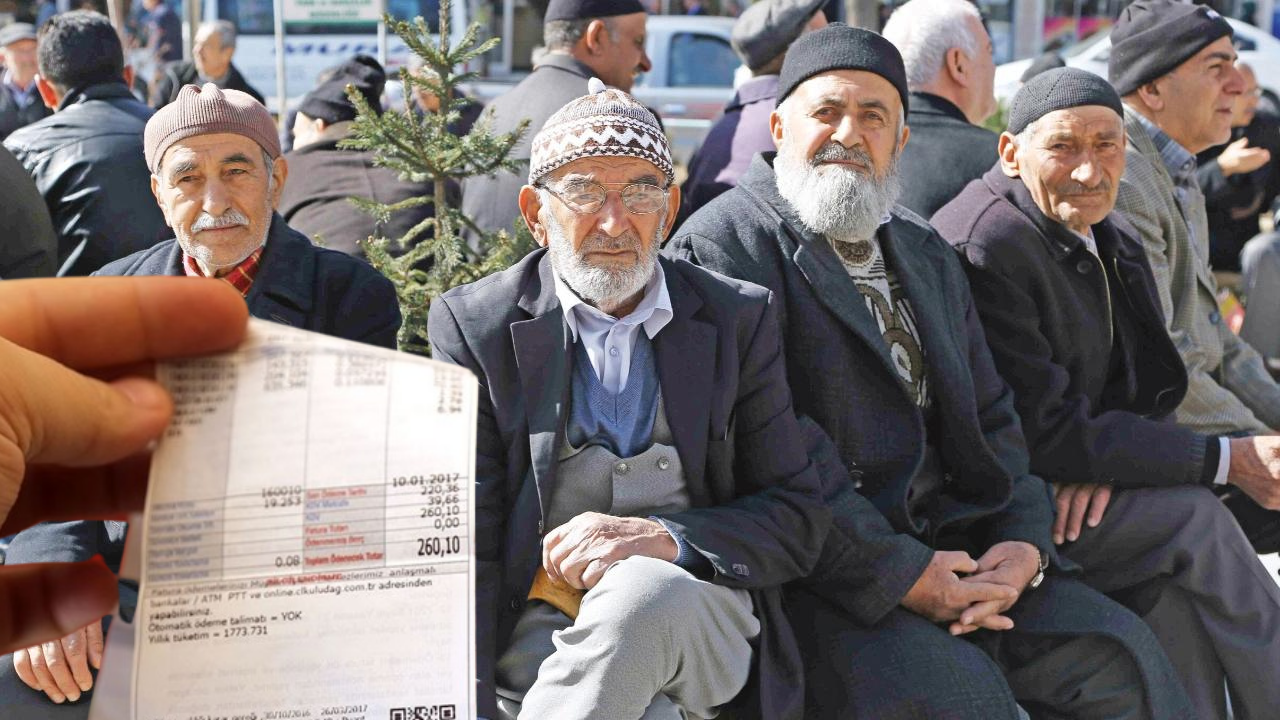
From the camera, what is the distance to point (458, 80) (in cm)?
383

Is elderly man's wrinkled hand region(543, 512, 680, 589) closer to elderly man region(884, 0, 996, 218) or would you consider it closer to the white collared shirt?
the white collared shirt

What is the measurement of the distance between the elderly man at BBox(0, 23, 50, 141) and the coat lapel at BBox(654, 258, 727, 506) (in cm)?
770

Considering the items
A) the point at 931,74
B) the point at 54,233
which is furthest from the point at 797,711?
the point at 54,233

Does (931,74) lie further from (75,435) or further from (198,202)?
(75,435)

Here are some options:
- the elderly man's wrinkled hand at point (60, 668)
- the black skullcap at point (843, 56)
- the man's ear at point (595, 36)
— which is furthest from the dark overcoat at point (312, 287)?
the man's ear at point (595, 36)

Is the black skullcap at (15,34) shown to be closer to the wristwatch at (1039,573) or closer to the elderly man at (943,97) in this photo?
the elderly man at (943,97)

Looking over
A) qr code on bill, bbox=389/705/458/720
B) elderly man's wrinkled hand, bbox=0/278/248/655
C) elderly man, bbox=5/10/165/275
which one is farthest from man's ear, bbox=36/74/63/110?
qr code on bill, bbox=389/705/458/720

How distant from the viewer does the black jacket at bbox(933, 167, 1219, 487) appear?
3791mm

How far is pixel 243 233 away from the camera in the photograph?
3.25 metres

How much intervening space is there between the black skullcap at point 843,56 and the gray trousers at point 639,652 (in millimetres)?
1608

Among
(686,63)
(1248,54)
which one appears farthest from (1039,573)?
(1248,54)

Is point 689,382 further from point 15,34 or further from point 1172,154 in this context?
point 15,34

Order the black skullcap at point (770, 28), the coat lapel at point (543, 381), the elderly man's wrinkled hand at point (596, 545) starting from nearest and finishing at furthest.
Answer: the elderly man's wrinkled hand at point (596, 545) → the coat lapel at point (543, 381) → the black skullcap at point (770, 28)

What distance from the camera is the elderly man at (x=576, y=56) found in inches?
204
